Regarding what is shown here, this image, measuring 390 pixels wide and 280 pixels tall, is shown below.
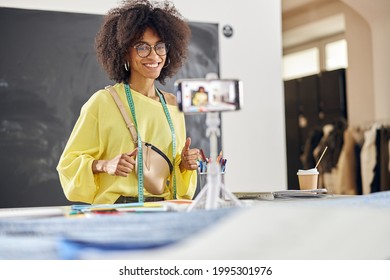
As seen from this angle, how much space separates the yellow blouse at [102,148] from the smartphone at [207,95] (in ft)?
1.85

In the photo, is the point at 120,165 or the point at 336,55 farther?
the point at 336,55

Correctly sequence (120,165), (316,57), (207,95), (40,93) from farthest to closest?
1. (316,57)
2. (40,93)
3. (120,165)
4. (207,95)

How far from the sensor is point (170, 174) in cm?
185

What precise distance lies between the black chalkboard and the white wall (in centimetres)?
36

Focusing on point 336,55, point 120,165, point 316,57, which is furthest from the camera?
point 316,57

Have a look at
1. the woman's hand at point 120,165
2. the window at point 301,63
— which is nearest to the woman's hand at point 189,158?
the woman's hand at point 120,165

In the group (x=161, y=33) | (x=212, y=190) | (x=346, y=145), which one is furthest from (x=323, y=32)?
(x=212, y=190)

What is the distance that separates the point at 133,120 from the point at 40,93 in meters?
1.47

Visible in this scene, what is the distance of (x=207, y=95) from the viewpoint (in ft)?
3.77

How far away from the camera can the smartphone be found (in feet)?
3.77

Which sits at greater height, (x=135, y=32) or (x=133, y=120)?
(x=135, y=32)

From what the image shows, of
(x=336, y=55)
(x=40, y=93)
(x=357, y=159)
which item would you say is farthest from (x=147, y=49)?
(x=336, y=55)

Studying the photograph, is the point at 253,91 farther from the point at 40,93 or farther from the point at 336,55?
the point at 336,55

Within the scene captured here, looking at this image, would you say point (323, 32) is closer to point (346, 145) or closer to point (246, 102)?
point (346, 145)
